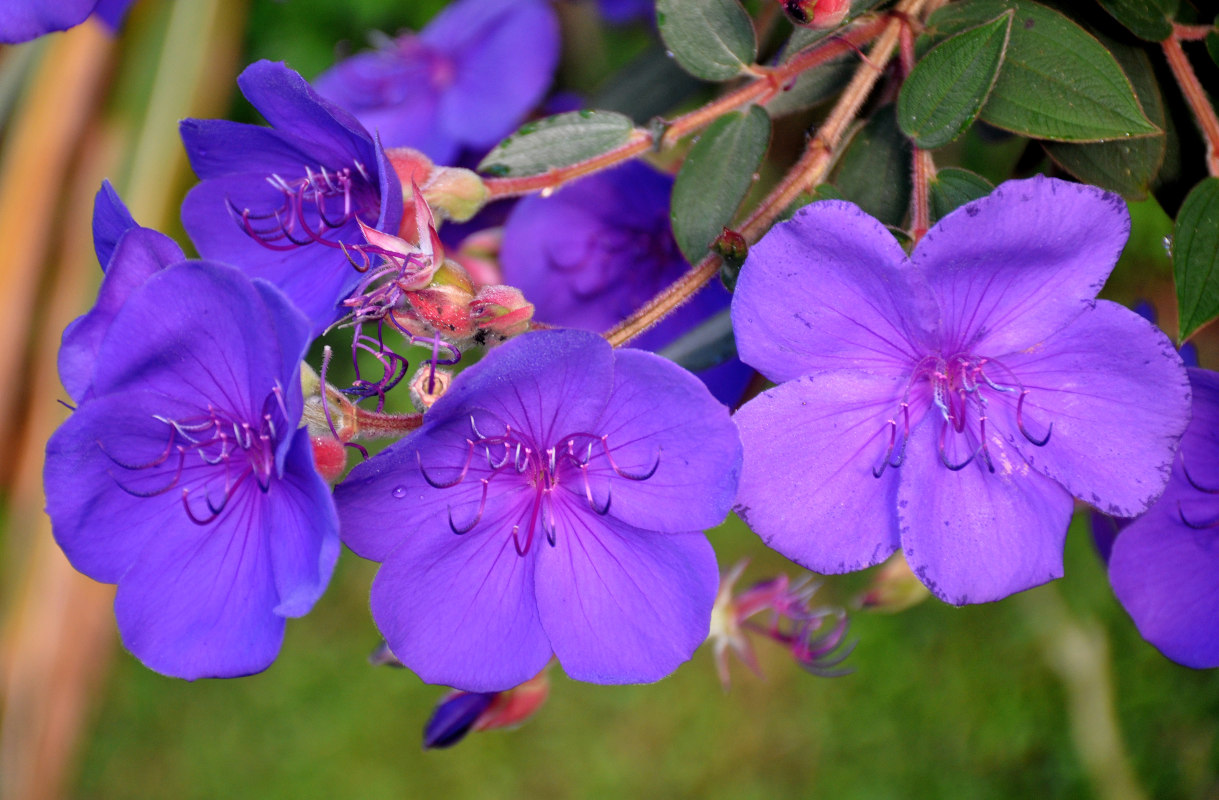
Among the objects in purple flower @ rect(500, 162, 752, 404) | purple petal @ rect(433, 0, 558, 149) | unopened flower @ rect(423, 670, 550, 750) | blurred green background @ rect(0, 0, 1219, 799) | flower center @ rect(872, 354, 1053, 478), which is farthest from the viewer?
blurred green background @ rect(0, 0, 1219, 799)

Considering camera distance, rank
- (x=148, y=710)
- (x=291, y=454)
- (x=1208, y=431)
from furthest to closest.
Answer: (x=148, y=710) → (x=1208, y=431) → (x=291, y=454)

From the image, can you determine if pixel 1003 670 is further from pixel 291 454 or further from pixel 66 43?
pixel 66 43

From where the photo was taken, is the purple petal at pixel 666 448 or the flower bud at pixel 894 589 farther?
the flower bud at pixel 894 589

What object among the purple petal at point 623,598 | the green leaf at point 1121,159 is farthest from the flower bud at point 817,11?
the purple petal at point 623,598

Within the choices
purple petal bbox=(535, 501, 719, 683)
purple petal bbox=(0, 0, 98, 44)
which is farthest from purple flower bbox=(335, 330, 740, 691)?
purple petal bbox=(0, 0, 98, 44)

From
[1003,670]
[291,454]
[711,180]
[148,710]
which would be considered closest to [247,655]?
[291,454]

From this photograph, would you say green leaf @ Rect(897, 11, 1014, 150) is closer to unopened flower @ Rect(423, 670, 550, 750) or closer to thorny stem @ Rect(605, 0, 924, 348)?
thorny stem @ Rect(605, 0, 924, 348)

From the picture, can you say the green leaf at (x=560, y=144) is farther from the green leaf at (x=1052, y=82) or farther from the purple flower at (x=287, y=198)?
the green leaf at (x=1052, y=82)
